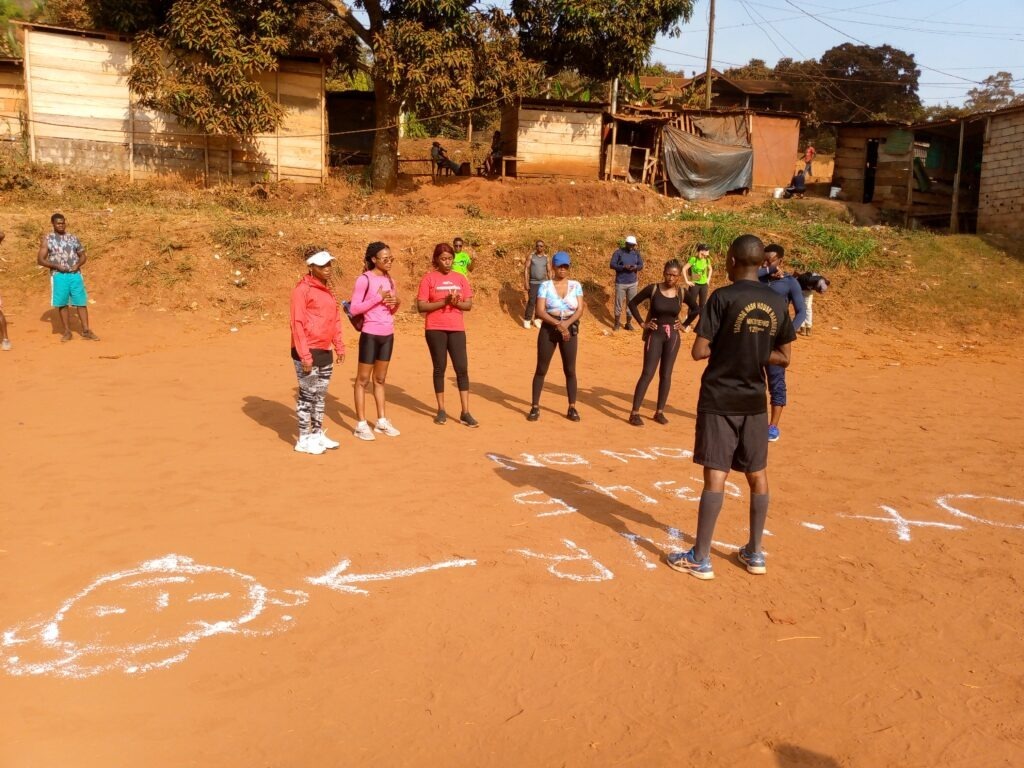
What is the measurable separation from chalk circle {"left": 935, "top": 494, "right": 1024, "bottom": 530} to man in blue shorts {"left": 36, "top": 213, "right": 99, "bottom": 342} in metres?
10.7

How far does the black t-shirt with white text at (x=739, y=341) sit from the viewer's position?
4480 millimetres

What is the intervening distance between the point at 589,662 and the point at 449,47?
1779 cm

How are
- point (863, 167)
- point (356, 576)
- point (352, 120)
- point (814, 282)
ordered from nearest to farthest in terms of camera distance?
point (356, 576), point (814, 282), point (352, 120), point (863, 167)

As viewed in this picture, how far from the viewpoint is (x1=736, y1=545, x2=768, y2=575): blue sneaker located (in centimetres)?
479

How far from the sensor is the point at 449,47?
19.1 m

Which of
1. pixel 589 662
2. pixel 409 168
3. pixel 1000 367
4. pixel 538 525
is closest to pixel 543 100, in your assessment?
pixel 409 168

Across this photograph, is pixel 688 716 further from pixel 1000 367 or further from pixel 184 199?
pixel 184 199

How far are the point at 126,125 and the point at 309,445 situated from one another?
51.4ft

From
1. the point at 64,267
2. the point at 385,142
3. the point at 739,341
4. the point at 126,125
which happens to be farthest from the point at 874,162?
the point at 739,341

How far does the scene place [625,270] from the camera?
1445cm

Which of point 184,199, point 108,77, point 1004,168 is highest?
point 108,77

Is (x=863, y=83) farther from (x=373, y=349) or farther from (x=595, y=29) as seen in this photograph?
(x=373, y=349)

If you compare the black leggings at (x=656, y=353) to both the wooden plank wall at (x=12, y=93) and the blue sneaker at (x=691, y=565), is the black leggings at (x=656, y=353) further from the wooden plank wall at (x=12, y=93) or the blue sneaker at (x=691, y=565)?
the wooden plank wall at (x=12, y=93)

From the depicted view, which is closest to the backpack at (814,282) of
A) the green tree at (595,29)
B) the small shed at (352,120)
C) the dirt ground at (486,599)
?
the dirt ground at (486,599)
